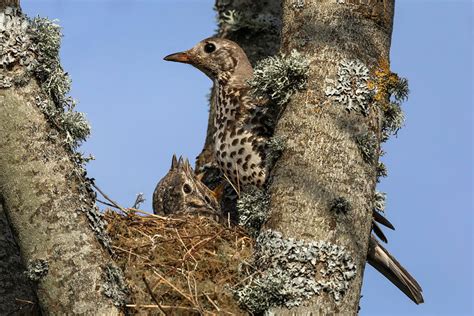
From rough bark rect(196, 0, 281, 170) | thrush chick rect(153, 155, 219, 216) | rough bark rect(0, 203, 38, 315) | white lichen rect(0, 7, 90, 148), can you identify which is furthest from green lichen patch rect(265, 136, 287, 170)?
rough bark rect(196, 0, 281, 170)

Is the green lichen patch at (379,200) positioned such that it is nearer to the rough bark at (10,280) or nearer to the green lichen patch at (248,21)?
the rough bark at (10,280)

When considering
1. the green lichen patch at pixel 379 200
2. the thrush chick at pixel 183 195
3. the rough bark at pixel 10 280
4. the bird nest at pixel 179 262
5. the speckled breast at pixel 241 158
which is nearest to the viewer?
the bird nest at pixel 179 262

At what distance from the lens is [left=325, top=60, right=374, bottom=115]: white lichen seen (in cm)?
418

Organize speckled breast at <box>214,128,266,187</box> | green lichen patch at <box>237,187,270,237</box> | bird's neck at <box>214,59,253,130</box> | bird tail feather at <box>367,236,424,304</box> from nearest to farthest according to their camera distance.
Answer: green lichen patch at <box>237,187,270,237</box>, bird tail feather at <box>367,236,424,304</box>, speckled breast at <box>214,128,266,187</box>, bird's neck at <box>214,59,253,130</box>

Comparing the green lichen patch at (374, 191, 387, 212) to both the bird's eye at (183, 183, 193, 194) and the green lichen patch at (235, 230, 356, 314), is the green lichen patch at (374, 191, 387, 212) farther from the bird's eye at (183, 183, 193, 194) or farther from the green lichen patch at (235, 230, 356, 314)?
the bird's eye at (183, 183, 193, 194)

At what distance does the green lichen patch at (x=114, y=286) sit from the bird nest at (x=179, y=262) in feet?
0.27

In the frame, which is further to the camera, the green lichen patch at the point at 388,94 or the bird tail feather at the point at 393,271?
the bird tail feather at the point at 393,271

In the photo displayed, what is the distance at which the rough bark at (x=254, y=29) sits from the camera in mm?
7363

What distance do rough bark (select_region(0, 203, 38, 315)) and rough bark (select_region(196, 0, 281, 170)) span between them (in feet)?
8.44

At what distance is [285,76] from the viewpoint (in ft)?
13.9

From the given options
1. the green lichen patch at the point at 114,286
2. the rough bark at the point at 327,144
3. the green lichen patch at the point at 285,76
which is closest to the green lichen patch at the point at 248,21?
the rough bark at the point at 327,144

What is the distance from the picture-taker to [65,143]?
13.0ft

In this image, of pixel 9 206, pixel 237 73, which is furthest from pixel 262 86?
pixel 237 73

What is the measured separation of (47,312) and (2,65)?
101 centimetres
